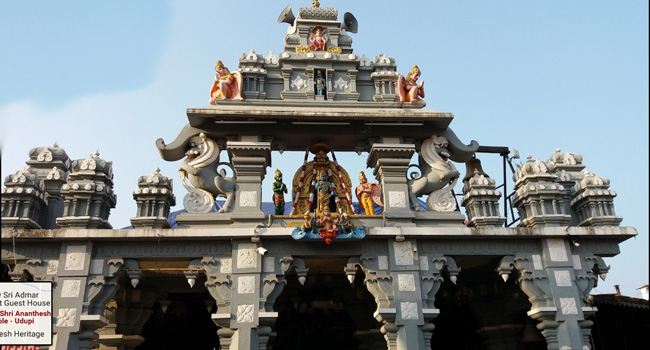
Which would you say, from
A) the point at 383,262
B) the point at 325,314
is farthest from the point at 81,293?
the point at 325,314

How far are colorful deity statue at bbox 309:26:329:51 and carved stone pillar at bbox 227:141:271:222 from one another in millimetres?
4123

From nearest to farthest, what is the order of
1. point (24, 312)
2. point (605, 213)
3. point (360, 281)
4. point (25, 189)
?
point (24, 312) < point (25, 189) < point (605, 213) < point (360, 281)

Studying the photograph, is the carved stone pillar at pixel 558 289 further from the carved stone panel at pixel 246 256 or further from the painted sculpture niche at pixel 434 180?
the carved stone panel at pixel 246 256

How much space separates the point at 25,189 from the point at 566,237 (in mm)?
15511

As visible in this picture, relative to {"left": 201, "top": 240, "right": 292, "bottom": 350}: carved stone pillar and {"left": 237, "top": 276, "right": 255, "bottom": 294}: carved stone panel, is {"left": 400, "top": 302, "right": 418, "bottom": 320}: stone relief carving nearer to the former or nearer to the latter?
{"left": 201, "top": 240, "right": 292, "bottom": 350}: carved stone pillar

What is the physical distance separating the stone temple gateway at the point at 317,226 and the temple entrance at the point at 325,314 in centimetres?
8

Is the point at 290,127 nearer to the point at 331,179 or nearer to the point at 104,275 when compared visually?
the point at 331,179

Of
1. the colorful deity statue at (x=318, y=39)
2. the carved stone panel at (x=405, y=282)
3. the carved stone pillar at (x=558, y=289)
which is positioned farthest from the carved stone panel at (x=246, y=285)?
the colorful deity statue at (x=318, y=39)

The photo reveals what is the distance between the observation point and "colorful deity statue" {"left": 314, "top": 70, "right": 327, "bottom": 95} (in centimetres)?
1752

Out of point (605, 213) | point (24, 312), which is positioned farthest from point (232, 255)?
point (605, 213)

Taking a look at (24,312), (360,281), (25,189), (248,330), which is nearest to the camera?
(24,312)

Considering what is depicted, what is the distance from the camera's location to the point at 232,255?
14859mm

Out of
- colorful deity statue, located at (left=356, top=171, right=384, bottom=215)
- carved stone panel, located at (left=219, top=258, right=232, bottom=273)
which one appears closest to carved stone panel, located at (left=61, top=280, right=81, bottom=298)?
carved stone panel, located at (left=219, top=258, right=232, bottom=273)

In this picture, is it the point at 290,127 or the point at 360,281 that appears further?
the point at 360,281
